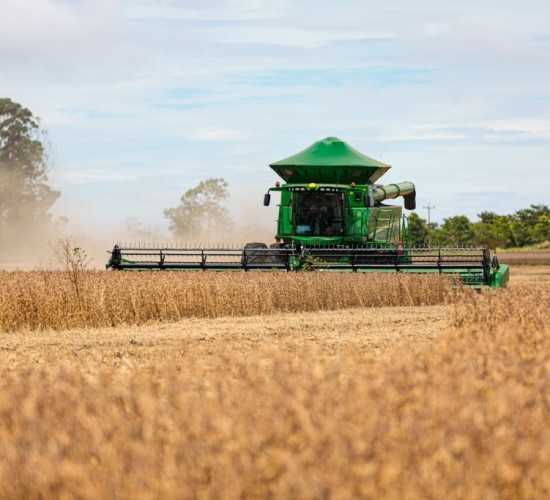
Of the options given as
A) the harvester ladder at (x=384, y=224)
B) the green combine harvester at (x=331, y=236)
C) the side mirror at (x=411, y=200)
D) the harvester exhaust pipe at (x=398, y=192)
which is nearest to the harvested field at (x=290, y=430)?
the green combine harvester at (x=331, y=236)

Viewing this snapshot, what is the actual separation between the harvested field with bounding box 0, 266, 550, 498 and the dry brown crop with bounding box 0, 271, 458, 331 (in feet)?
29.0

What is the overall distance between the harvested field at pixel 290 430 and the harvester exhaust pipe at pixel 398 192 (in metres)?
16.0

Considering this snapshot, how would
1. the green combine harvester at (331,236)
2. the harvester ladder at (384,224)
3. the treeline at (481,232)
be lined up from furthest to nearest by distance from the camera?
the treeline at (481,232) → the harvester ladder at (384,224) → the green combine harvester at (331,236)

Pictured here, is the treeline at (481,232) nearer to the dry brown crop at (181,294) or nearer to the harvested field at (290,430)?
the dry brown crop at (181,294)

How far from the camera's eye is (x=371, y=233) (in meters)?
21.0

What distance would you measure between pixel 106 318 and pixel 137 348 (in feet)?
10.5

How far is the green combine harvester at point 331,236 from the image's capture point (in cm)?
1938

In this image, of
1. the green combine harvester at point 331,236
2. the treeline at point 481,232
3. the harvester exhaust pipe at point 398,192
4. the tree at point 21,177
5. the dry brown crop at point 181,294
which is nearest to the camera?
the dry brown crop at point 181,294

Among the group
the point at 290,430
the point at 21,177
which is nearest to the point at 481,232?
the point at 21,177

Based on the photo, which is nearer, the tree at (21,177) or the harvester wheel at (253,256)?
the harvester wheel at (253,256)

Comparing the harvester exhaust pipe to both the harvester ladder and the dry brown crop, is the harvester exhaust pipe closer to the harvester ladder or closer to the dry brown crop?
the harvester ladder

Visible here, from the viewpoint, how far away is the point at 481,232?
84.1m

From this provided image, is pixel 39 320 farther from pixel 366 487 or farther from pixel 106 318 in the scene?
pixel 366 487

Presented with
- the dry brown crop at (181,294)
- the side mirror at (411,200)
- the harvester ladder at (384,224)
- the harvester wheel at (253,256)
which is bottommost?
the dry brown crop at (181,294)
